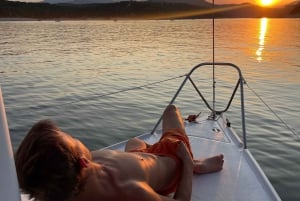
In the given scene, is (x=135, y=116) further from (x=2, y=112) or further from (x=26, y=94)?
(x=2, y=112)

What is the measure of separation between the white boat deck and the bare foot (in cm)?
4

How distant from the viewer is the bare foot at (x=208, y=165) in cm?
375

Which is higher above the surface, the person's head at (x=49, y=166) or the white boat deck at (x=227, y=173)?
the person's head at (x=49, y=166)

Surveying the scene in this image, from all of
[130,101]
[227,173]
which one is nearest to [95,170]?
[227,173]

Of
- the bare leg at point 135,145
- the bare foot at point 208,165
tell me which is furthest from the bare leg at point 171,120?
the bare foot at point 208,165

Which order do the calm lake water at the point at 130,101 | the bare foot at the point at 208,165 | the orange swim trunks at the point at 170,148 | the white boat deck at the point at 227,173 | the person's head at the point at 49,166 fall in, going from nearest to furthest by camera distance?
the person's head at the point at 49,166 < the orange swim trunks at the point at 170,148 < the white boat deck at the point at 227,173 < the bare foot at the point at 208,165 < the calm lake water at the point at 130,101

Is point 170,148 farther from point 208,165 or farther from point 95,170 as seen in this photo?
point 95,170

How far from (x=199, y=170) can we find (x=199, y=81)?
37.9 feet

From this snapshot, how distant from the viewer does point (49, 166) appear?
2.00m

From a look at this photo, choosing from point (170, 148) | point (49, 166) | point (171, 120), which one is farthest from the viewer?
point (171, 120)

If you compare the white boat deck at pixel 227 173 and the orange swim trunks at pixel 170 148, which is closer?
the orange swim trunks at pixel 170 148

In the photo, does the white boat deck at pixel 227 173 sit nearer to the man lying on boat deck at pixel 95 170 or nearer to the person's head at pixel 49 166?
the man lying on boat deck at pixel 95 170

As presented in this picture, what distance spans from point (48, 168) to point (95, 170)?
0.48m

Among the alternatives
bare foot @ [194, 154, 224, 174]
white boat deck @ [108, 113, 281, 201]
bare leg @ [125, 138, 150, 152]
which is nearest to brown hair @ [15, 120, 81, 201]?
white boat deck @ [108, 113, 281, 201]
